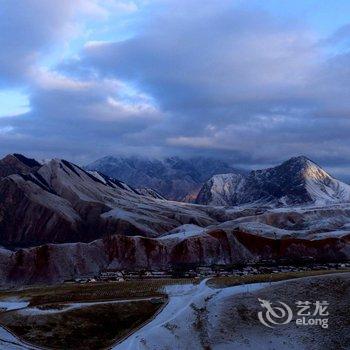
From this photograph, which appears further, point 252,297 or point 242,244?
point 242,244

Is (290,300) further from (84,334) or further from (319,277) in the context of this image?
(84,334)

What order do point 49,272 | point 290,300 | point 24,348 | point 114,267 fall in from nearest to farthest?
point 24,348 → point 290,300 → point 49,272 → point 114,267

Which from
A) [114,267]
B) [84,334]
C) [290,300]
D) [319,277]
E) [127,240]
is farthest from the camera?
[127,240]

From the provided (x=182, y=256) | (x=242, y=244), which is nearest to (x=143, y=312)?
(x=182, y=256)
